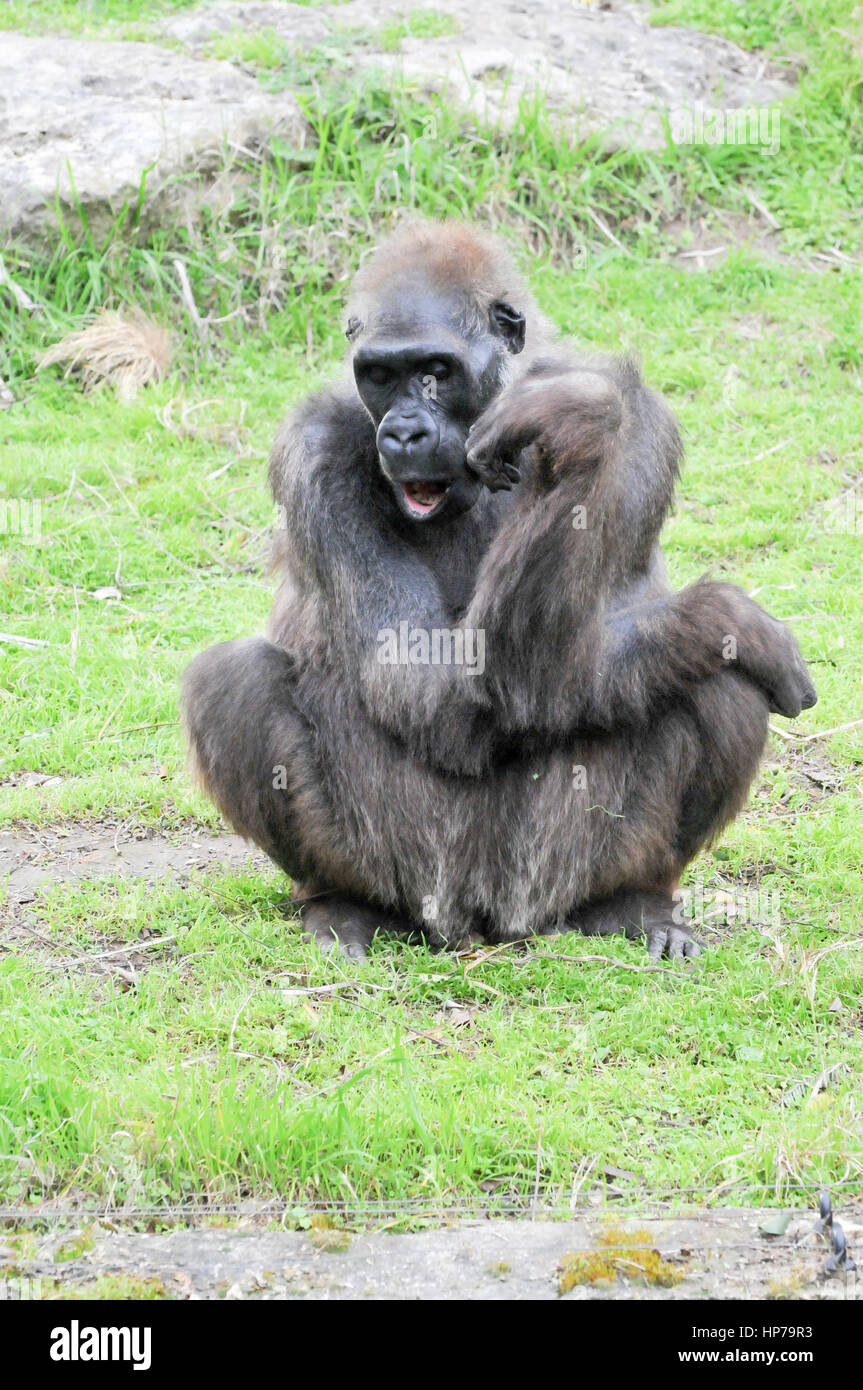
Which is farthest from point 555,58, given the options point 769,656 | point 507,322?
point 769,656

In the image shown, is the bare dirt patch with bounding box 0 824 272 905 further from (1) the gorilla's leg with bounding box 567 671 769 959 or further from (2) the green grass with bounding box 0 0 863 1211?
(1) the gorilla's leg with bounding box 567 671 769 959

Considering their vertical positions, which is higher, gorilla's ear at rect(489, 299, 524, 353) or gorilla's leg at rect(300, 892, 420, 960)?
gorilla's ear at rect(489, 299, 524, 353)

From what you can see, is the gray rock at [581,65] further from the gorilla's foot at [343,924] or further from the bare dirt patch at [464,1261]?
the bare dirt patch at [464,1261]

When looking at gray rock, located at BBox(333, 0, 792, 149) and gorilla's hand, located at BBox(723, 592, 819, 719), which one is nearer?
gorilla's hand, located at BBox(723, 592, 819, 719)

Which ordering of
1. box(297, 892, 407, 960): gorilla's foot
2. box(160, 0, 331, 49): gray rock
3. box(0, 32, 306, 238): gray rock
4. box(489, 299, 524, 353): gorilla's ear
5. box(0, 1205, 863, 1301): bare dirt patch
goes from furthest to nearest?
box(160, 0, 331, 49): gray rock < box(0, 32, 306, 238): gray rock < box(489, 299, 524, 353): gorilla's ear < box(297, 892, 407, 960): gorilla's foot < box(0, 1205, 863, 1301): bare dirt patch

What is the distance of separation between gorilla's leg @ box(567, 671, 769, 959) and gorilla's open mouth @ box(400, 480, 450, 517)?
0.93 meters

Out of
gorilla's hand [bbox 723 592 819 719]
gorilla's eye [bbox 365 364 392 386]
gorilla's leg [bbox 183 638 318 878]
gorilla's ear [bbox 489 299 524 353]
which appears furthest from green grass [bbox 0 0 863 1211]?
gorilla's ear [bbox 489 299 524 353]

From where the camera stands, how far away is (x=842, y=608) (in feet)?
23.9

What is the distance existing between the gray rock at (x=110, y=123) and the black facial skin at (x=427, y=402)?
4688 mm

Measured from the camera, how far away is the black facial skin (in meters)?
4.68
